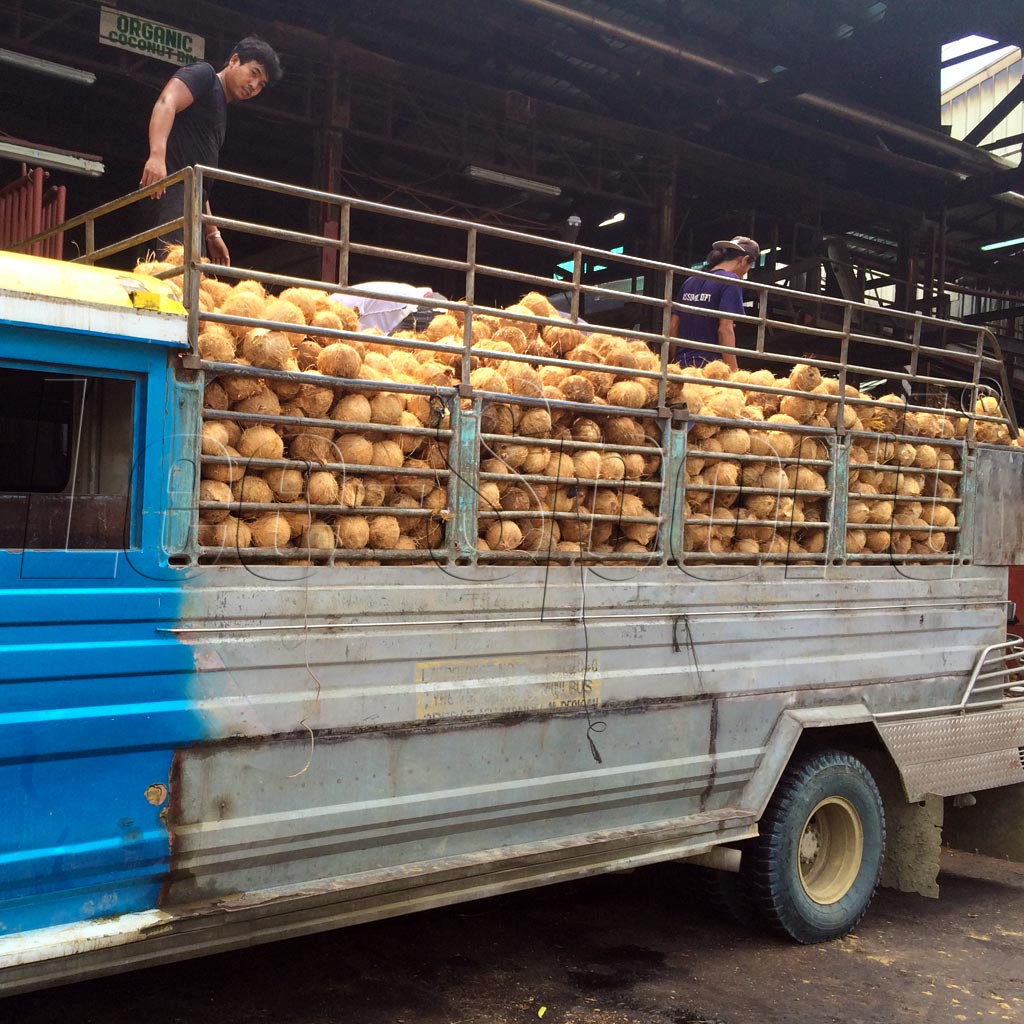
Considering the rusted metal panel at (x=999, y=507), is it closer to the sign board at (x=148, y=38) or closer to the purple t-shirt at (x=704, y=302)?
the purple t-shirt at (x=704, y=302)

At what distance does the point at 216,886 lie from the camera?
11.1 feet

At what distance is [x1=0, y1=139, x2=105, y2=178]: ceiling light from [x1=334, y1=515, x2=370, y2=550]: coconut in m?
5.78

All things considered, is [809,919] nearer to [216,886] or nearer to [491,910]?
[491,910]

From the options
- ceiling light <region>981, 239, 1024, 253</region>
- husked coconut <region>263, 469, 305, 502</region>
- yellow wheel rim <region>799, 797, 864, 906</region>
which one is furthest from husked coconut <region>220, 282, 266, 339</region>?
ceiling light <region>981, 239, 1024, 253</region>

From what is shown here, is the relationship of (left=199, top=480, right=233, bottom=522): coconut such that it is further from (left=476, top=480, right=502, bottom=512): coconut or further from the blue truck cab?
(left=476, top=480, right=502, bottom=512): coconut

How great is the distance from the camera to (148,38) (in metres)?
8.98

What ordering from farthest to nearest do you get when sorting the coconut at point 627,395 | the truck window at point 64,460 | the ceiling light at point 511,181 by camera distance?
the ceiling light at point 511,181
the coconut at point 627,395
the truck window at point 64,460

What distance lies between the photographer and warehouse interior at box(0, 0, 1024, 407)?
9.79 m

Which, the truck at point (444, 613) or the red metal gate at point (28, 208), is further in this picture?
the red metal gate at point (28, 208)

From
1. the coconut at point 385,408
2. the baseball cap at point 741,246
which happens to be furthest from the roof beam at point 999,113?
the coconut at point 385,408

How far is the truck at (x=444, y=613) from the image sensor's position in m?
3.15

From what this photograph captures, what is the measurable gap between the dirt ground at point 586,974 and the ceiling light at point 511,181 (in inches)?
293

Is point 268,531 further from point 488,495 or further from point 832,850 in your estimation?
point 832,850

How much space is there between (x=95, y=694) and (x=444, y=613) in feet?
4.06
